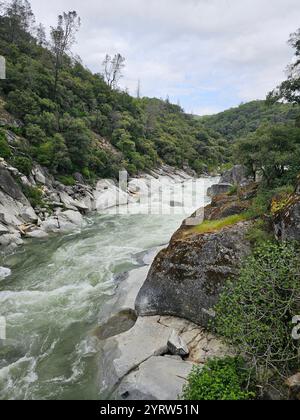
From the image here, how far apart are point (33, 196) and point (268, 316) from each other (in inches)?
854

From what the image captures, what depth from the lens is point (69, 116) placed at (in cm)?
3669

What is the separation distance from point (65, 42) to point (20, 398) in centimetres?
4921

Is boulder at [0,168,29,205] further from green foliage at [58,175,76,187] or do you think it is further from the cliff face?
the cliff face

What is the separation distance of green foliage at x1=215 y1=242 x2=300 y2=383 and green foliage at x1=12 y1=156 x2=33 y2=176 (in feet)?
76.1

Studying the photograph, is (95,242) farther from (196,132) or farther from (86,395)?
(196,132)

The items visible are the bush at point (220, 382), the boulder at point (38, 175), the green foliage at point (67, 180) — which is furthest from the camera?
the green foliage at point (67, 180)

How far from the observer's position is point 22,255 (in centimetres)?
1770

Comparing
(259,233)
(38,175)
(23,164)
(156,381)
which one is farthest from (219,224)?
(38,175)

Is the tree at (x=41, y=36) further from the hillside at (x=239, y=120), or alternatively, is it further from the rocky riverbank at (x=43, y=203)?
the hillside at (x=239, y=120)

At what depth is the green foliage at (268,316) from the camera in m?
6.72

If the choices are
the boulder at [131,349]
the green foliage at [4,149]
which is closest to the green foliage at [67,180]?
the green foliage at [4,149]

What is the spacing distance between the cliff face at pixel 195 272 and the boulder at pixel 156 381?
6.19 ft

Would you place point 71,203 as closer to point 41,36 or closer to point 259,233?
point 259,233
